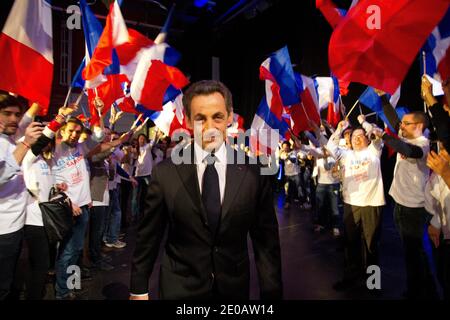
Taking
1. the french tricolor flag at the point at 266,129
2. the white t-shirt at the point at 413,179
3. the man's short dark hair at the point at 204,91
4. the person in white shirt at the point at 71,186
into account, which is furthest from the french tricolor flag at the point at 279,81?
the man's short dark hair at the point at 204,91

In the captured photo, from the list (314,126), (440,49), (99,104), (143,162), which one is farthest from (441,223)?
(143,162)

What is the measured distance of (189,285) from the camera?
1553 millimetres

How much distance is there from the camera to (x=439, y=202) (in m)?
2.60

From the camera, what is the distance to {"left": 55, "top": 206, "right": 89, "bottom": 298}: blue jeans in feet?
11.1

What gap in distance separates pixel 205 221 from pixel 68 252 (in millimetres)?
2725

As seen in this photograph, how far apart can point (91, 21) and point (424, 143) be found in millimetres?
4708

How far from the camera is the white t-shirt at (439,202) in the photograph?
8.10 ft

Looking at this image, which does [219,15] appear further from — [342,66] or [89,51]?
[342,66]

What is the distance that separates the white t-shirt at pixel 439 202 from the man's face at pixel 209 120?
2077 millimetres

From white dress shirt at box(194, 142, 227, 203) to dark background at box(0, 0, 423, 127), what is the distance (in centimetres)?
805

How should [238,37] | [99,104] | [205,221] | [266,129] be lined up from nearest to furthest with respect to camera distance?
[205,221], [99,104], [266,129], [238,37]

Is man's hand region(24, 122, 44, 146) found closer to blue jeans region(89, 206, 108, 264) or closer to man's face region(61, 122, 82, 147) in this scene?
man's face region(61, 122, 82, 147)

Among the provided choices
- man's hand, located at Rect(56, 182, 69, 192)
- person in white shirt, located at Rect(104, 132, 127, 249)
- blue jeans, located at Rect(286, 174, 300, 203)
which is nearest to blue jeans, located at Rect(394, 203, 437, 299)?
man's hand, located at Rect(56, 182, 69, 192)

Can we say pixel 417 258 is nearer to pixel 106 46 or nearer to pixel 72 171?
pixel 72 171
